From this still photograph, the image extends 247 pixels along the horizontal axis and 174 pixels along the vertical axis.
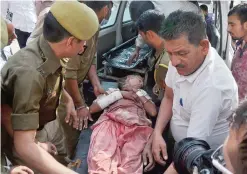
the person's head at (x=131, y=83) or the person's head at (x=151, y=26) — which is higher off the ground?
the person's head at (x=151, y=26)

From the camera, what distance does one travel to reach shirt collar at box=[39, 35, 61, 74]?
196cm

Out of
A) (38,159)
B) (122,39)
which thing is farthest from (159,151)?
(122,39)

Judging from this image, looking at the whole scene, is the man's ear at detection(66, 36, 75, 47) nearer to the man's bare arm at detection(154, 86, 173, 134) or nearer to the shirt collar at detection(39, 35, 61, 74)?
the shirt collar at detection(39, 35, 61, 74)

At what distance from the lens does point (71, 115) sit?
2980mm

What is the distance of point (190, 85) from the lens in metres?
2.16

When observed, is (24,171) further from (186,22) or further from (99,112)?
(99,112)

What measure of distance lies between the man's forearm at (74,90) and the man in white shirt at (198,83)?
1091 millimetres

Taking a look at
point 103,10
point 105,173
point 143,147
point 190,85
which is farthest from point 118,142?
point 103,10

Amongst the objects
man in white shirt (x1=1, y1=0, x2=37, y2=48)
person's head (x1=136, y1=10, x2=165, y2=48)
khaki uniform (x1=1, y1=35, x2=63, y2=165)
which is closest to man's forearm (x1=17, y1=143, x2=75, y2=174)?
khaki uniform (x1=1, y1=35, x2=63, y2=165)

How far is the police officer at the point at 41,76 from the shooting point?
1.77 metres

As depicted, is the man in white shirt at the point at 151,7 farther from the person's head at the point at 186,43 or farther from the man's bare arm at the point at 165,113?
the person's head at the point at 186,43

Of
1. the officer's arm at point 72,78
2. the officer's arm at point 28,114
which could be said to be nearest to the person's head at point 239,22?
the officer's arm at point 72,78

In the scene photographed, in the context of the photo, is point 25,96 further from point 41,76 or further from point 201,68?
point 201,68

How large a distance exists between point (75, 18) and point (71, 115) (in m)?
1.23
